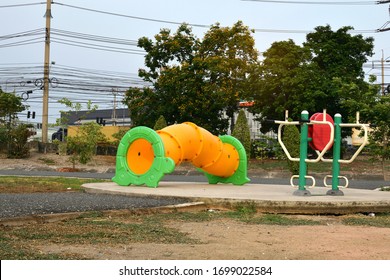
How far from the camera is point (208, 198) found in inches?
458

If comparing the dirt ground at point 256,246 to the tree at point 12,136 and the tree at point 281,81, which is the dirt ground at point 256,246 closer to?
the tree at point 281,81

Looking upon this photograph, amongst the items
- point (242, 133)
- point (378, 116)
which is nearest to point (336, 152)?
point (378, 116)

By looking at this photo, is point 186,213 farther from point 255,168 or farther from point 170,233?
point 255,168

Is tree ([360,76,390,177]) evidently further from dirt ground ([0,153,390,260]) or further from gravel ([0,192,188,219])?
gravel ([0,192,188,219])

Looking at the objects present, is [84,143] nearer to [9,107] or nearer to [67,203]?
[9,107]

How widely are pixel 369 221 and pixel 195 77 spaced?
2626cm

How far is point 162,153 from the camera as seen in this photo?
14.6 metres

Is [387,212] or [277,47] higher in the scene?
[277,47]

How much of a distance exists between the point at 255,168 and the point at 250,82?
25.2ft

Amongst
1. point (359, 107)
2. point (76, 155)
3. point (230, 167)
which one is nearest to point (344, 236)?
point (230, 167)

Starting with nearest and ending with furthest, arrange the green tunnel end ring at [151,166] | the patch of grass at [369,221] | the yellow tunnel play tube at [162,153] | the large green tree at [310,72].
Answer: the patch of grass at [369,221], the green tunnel end ring at [151,166], the yellow tunnel play tube at [162,153], the large green tree at [310,72]

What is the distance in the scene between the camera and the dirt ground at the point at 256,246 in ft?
21.1

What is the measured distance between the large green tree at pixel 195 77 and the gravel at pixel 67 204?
77.1 feet

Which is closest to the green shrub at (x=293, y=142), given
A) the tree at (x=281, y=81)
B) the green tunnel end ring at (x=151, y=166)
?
the tree at (x=281, y=81)
